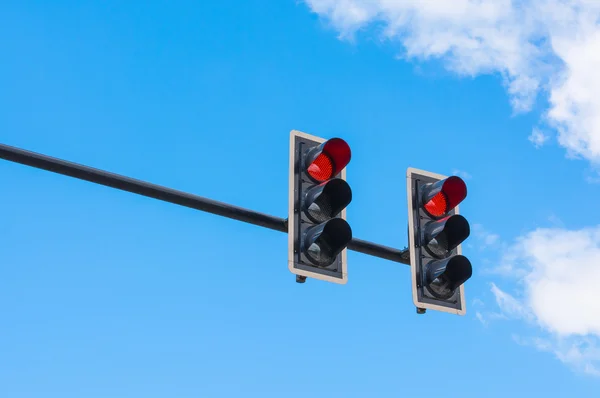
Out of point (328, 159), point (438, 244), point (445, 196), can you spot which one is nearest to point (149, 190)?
point (328, 159)

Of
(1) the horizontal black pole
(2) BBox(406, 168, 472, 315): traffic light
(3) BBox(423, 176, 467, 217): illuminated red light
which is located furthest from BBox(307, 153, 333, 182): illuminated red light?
(3) BBox(423, 176, 467, 217): illuminated red light

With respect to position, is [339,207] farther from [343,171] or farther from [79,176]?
[79,176]

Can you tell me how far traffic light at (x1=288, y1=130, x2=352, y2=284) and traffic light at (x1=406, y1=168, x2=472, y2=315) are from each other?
71 cm

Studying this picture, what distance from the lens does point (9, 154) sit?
5.54 metres

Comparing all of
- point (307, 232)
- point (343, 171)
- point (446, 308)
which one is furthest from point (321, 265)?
point (446, 308)

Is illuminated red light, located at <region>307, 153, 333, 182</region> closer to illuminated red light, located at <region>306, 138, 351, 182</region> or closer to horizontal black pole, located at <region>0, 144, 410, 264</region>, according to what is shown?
illuminated red light, located at <region>306, 138, 351, 182</region>

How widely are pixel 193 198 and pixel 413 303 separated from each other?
6.26ft

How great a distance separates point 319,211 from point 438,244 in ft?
3.77

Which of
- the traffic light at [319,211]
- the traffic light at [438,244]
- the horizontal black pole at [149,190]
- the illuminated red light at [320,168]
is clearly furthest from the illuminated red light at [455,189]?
the illuminated red light at [320,168]

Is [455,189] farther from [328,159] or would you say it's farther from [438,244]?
[328,159]

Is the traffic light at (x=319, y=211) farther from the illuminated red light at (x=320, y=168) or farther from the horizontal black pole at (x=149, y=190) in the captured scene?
the horizontal black pole at (x=149, y=190)

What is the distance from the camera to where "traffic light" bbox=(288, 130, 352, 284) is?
5855 mm

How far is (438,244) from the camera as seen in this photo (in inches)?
257

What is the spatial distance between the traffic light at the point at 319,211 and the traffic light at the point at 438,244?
713 millimetres
